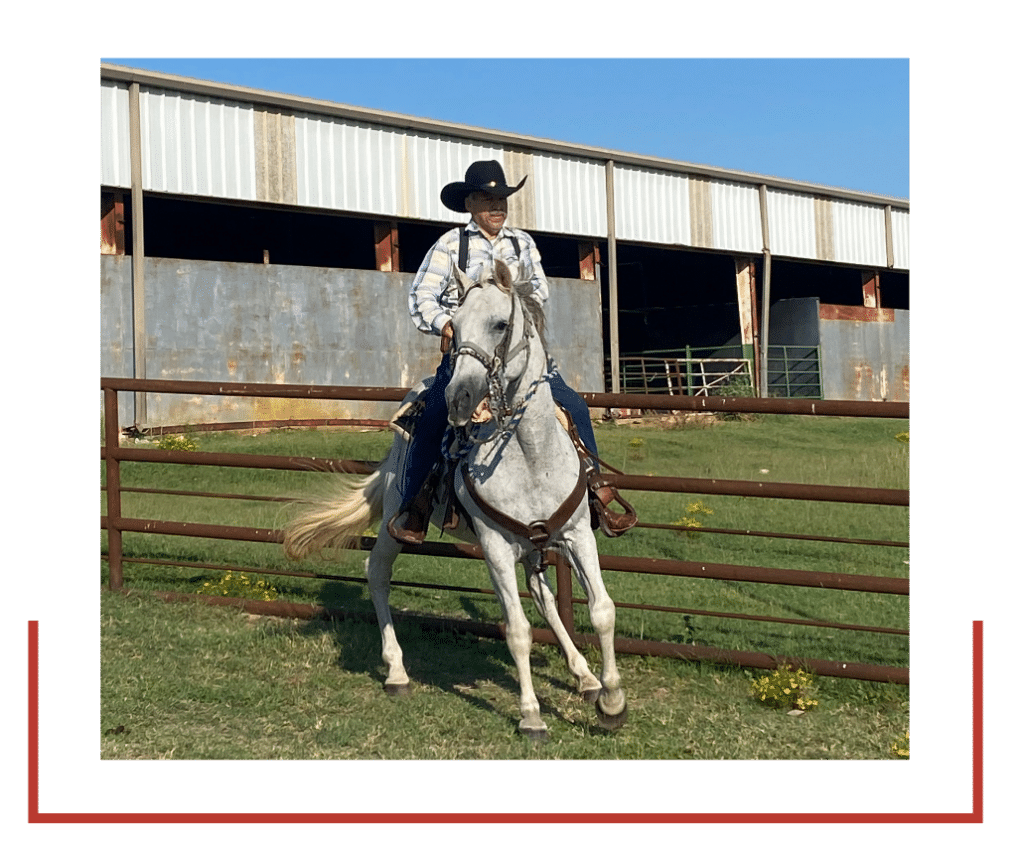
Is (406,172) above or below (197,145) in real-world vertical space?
above

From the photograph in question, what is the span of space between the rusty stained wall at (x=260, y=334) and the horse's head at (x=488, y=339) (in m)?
12.7

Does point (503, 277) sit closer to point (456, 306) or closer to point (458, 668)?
point (456, 306)

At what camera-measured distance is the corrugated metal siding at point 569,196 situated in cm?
2197

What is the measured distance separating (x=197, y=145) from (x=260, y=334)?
129 inches

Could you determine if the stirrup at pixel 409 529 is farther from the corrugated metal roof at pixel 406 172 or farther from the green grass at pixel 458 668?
the corrugated metal roof at pixel 406 172

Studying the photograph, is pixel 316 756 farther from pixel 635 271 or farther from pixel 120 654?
pixel 635 271

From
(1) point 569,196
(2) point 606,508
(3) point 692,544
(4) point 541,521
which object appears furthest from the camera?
(1) point 569,196

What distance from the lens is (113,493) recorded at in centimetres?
858

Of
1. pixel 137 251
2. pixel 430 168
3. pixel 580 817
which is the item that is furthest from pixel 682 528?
pixel 430 168

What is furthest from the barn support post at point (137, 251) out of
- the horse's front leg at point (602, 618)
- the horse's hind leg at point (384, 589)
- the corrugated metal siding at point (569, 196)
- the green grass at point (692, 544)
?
the horse's front leg at point (602, 618)

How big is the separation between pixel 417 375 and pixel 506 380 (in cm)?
1575

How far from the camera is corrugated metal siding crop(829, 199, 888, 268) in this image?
91.6 feet

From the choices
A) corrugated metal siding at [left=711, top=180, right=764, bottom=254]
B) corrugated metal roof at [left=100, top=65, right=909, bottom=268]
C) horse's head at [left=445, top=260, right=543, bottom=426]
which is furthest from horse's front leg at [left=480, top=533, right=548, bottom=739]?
corrugated metal siding at [left=711, top=180, right=764, bottom=254]

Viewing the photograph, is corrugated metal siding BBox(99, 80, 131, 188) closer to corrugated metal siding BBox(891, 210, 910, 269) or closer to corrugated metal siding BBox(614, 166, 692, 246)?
corrugated metal siding BBox(614, 166, 692, 246)
